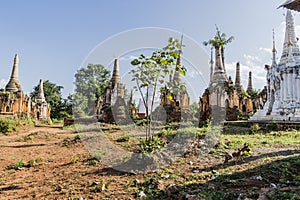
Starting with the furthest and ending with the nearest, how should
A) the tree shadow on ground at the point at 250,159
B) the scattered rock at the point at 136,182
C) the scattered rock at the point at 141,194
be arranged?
the tree shadow on ground at the point at 250,159 < the scattered rock at the point at 136,182 < the scattered rock at the point at 141,194

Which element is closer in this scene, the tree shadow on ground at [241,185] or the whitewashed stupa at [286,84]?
the tree shadow on ground at [241,185]

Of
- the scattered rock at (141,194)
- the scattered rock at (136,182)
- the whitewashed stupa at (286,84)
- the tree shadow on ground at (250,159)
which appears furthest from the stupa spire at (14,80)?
the scattered rock at (141,194)

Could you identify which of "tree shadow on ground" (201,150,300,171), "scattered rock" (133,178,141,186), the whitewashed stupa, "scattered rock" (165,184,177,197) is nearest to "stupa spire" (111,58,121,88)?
the whitewashed stupa

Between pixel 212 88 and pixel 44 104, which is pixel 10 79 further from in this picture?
pixel 212 88

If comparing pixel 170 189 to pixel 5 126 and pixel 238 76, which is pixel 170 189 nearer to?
pixel 5 126

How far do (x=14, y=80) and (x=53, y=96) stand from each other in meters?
18.0

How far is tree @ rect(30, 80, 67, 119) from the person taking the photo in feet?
136

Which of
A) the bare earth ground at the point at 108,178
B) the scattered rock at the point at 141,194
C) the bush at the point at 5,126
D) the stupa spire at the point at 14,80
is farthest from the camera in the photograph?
the stupa spire at the point at 14,80

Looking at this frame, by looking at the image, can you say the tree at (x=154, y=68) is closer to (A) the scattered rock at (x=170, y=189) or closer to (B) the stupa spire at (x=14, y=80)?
(A) the scattered rock at (x=170, y=189)

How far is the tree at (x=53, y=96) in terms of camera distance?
136 ft

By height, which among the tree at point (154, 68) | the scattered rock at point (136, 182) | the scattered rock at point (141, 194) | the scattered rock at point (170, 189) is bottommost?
the scattered rock at point (141, 194)

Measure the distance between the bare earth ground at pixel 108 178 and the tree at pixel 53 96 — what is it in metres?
35.0

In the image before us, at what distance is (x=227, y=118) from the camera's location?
57.7ft

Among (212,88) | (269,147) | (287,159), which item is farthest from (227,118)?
(287,159)
